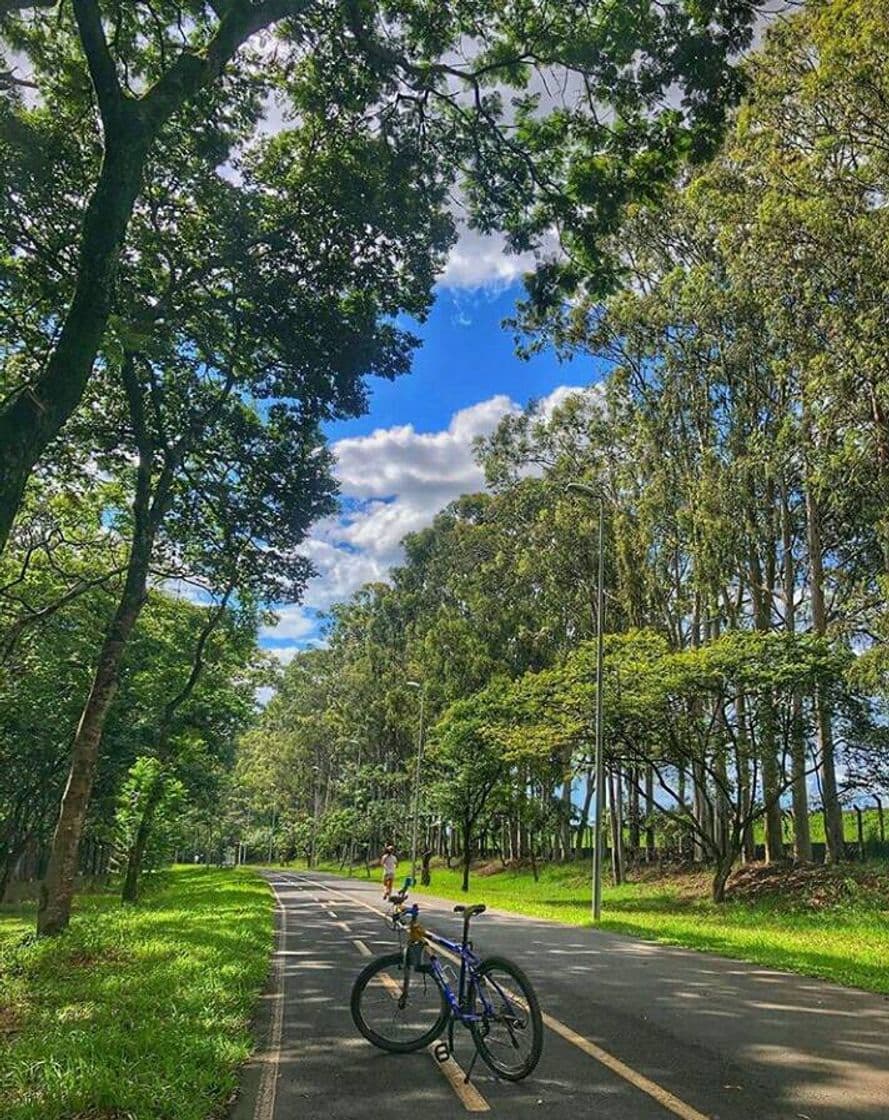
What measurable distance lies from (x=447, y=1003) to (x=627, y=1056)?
1476 millimetres

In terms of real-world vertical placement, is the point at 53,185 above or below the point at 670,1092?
above

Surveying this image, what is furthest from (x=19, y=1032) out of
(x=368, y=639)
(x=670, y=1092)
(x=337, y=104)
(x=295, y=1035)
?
(x=368, y=639)

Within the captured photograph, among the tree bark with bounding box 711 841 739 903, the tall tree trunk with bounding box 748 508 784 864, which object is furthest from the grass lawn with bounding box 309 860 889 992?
the tall tree trunk with bounding box 748 508 784 864

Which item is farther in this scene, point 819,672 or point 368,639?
point 368,639

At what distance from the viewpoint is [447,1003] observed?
20.0 ft

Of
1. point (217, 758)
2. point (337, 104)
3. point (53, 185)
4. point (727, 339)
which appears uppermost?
point (727, 339)

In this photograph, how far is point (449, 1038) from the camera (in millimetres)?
6152

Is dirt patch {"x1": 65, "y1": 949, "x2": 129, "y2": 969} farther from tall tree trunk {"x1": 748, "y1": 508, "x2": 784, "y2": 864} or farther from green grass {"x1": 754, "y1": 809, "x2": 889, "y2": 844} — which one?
green grass {"x1": 754, "y1": 809, "x2": 889, "y2": 844}

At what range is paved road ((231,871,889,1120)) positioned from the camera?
5047 millimetres

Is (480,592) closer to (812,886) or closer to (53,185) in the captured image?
(812,886)

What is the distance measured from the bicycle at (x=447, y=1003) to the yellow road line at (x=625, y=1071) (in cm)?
14

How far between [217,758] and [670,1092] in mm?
32901

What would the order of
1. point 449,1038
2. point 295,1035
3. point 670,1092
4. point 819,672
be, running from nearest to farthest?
point 670,1092 → point 449,1038 → point 295,1035 → point 819,672

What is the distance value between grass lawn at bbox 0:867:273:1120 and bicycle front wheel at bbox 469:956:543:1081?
5.81ft
